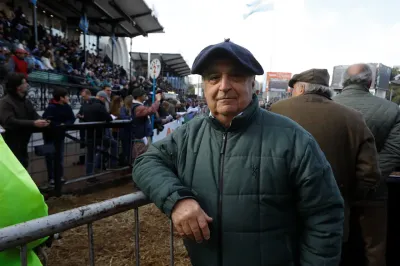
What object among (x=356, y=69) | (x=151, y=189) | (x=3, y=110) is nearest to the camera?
(x=151, y=189)

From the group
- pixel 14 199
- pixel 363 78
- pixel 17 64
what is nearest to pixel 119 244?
pixel 14 199

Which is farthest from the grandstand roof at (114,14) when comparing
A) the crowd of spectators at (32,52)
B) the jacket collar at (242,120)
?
the jacket collar at (242,120)

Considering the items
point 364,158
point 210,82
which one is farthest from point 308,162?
point 364,158

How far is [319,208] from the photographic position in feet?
3.90

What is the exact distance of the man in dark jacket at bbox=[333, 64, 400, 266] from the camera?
2.48 meters

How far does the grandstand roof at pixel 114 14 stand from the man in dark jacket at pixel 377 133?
591 inches

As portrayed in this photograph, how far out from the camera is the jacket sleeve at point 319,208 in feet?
3.87

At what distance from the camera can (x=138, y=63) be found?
139 feet

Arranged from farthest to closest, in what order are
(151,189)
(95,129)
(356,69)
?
1. (95,129)
2. (356,69)
3. (151,189)

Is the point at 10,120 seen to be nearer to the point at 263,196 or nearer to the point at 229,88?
the point at 229,88

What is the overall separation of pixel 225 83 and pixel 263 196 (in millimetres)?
536

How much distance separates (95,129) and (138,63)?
38.8m

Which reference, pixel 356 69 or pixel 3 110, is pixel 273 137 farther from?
pixel 3 110

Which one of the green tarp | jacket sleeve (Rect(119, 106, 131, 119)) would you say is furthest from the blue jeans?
the green tarp
